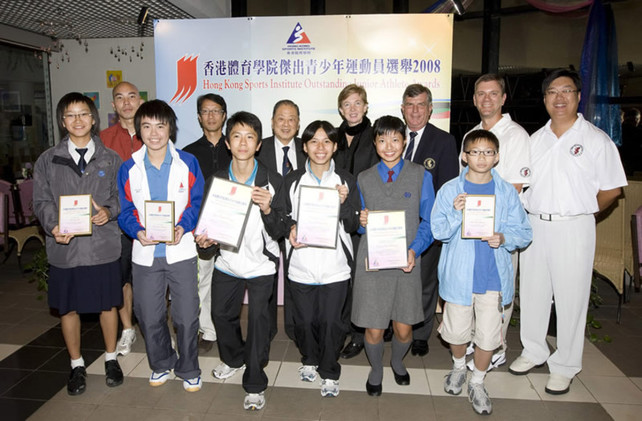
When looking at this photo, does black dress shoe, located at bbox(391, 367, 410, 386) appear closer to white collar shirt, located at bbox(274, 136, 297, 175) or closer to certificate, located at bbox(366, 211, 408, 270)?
certificate, located at bbox(366, 211, 408, 270)

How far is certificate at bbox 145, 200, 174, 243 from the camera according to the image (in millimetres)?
2811

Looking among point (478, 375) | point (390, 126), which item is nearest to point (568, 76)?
point (390, 126)

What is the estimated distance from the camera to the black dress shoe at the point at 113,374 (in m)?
3.26

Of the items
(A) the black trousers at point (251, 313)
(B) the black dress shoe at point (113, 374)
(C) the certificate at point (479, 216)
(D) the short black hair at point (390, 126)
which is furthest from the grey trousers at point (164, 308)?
(C) the certificate at point (479, 216)

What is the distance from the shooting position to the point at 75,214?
9.57 ft

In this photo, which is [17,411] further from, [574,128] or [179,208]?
[574,128]

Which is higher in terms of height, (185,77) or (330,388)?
(185,77)

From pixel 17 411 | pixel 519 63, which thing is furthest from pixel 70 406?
pixel 519 63

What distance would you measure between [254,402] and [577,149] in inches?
106

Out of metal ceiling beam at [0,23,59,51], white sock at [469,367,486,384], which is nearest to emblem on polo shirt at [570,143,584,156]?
white sock at [469,367,486,384]

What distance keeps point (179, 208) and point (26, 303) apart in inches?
128

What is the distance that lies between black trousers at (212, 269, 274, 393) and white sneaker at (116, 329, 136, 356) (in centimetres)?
118

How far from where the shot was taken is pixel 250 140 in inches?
113

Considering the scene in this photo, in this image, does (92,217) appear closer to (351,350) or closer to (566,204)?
(351,350)
